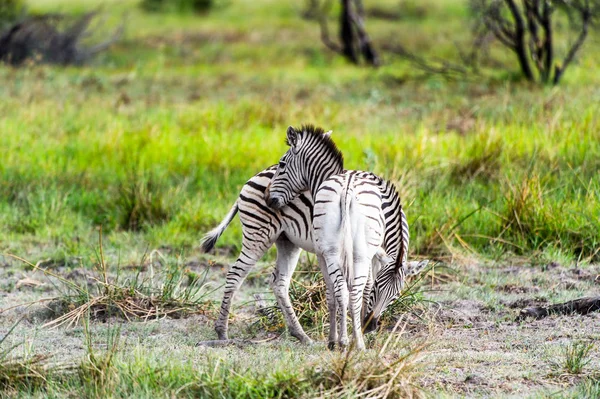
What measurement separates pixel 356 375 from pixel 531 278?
9.47 feet

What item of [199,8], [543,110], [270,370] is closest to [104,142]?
[543,110]

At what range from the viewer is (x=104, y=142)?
Result: 384 inches

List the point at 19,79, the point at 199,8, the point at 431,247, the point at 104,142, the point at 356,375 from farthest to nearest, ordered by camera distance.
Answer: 1. the point at 199,8
2. the point at 19,79
3. the point at 104,142
4. the point at 431,247
5. the point at 356,375

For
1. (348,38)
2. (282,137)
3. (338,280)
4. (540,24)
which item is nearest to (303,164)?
(338,280)

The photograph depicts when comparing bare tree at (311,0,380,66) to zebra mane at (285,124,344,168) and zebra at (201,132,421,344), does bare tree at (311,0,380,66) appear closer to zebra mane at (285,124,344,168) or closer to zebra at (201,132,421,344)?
zebra at (201,132,421,344)

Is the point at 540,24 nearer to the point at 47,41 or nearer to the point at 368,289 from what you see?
the point at 47,41

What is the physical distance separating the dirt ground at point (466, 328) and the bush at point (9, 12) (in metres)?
12.4

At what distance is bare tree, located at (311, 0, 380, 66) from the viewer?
17.5 m

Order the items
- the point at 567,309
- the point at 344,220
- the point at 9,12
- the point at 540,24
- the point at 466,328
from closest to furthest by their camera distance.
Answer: the point at 344,220 < the point at 466,328 < the point at 567,309 < the point at 540,24 < the point at 9,12

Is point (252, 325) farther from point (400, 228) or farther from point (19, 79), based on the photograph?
point (19, 79)

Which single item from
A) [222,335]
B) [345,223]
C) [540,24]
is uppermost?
[540,24]

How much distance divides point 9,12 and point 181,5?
7.44 meters

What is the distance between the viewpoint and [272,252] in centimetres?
761

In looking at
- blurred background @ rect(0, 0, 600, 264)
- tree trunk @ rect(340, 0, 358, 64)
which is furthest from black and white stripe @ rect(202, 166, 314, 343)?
tree trunk @ rect(340, 0, 358, 64)
